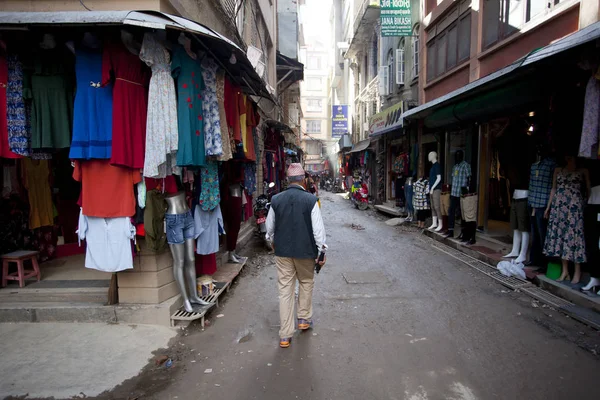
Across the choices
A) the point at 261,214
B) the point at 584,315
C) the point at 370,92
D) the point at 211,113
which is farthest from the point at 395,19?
the point at 584,315

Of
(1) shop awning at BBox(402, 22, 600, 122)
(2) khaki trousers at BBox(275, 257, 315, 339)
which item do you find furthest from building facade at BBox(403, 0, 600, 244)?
(2) khaki trousers at BBox(275, 257, 315, 339)

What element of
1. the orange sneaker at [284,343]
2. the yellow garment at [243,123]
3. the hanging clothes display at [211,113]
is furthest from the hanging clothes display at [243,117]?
the orange sneaker at [284,343]

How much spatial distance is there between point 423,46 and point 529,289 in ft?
34.3

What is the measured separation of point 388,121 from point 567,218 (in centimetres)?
1013

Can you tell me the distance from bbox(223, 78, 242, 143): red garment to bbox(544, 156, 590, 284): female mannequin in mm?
5026

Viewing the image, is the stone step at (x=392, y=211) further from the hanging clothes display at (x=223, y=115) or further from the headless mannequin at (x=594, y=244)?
the hanging clothes display at (x=223, y=115)

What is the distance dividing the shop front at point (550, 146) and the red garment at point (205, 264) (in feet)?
17.1

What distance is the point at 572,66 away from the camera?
209 inches

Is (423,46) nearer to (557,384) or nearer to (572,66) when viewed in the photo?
(572,66)

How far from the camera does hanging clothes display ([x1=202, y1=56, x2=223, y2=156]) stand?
14.8 feet

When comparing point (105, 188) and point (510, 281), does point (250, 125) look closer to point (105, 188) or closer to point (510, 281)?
point (105, 188)

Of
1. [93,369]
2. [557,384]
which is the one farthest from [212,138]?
[557,384]

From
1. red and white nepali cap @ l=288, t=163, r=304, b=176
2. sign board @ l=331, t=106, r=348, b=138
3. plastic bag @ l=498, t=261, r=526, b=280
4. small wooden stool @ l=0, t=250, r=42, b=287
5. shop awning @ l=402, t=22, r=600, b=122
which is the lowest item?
plastic bag @ l=498, t=261, r=526, b=280

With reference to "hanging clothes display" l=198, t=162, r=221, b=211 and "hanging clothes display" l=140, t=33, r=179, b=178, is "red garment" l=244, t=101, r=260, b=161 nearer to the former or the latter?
"hanging clothes display" l=198, t=162, r=221, b=211
